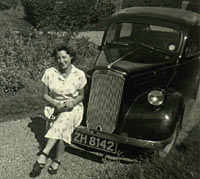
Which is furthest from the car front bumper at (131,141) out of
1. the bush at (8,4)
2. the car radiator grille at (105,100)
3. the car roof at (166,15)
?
the bush at (8,4)

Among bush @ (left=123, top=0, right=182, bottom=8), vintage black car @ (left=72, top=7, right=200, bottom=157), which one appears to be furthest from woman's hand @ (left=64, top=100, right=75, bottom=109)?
bush @ (left=123, top=0, right=182, bottom=8)

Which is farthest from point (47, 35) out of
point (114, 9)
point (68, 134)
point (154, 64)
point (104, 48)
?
point (114, 9)

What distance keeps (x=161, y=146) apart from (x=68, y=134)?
1111 millimetres

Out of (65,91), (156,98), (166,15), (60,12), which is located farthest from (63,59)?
(60,12)

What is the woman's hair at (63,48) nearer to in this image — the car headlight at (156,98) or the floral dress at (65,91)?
the floral dress at (65,91)

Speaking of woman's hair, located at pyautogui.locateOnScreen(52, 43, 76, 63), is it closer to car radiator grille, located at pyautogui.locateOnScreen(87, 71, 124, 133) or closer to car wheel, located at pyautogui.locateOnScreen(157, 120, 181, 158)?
car radiator grille, located at pyautogui.locateOnScreen(87, 71, 124, 133)

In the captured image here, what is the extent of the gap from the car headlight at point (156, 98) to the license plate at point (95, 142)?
2.27ft

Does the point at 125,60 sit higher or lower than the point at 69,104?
higher

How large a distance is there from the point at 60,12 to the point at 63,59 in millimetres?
10229

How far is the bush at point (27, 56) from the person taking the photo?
7429 mm

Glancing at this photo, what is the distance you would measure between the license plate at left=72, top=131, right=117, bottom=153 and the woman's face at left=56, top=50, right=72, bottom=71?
0.84m

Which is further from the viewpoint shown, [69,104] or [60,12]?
[60,12]

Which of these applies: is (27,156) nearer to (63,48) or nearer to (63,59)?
(63,59)

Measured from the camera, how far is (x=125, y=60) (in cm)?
541
